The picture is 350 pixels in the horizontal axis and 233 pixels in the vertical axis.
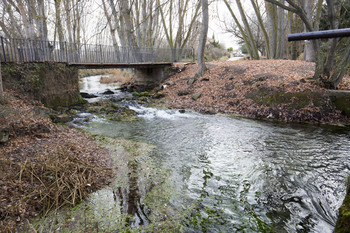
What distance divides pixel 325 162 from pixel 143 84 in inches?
695

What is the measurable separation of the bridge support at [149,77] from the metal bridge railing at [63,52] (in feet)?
3.77

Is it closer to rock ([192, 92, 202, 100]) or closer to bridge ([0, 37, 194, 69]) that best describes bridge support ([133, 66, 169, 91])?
bridge ([0, 37, 194, 69])

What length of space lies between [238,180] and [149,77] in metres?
17.8

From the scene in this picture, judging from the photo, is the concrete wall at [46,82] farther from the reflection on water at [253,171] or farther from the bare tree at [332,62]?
the bare tree at [332,62]

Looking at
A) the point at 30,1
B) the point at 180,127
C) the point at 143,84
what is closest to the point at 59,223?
the point at 180,127

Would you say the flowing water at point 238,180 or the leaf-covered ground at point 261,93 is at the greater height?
the leaf-covered ground at point 261,93

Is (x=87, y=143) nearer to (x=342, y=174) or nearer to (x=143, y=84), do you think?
(x=342, y=174)

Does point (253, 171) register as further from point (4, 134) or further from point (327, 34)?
point (4, 134)

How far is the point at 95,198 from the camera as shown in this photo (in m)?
4.13

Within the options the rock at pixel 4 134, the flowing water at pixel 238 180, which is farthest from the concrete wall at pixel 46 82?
the rock at pixel 4 134

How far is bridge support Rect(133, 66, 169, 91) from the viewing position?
67.3 feet

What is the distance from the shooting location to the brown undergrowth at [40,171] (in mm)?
3650

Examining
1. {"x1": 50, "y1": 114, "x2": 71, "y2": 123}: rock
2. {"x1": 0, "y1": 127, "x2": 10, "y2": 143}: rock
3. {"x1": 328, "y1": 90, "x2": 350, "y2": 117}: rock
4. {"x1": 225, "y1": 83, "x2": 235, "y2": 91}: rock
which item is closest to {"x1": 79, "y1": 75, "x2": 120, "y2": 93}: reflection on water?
{"x1": 50, "y1": 114, "x2": 71, "y2": 123}: rock

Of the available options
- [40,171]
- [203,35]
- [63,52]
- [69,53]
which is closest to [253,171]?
[40,171]
